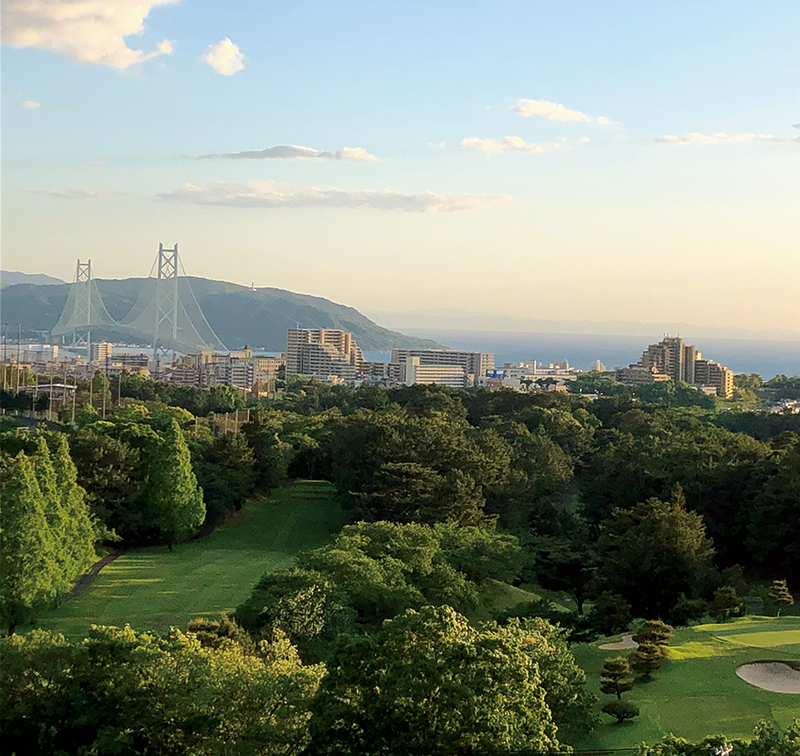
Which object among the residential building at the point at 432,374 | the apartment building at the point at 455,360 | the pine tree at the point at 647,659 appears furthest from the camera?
the apartment building at the point at 455,360

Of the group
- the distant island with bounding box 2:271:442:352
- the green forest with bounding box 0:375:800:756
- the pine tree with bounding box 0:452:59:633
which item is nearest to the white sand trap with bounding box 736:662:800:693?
the green forest with bounding box 0:375:800:756

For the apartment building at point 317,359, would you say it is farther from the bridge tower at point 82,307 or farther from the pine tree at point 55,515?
the pine tree at point 55,515

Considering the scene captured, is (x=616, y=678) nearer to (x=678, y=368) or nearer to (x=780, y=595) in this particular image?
(x=780, y=595)

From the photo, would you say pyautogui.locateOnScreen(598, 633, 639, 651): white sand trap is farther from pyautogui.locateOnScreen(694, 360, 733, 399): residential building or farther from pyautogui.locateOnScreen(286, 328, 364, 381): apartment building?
pyautogui.locateOnScreen(286, 328, 364, 381): apartment building

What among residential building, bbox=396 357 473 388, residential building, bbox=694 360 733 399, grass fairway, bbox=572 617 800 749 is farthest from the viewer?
residential building, bbox=396 357 473 388

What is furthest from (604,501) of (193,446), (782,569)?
(193,446)

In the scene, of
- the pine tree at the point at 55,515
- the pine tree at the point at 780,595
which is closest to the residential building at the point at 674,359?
the pine tree at the point at 780,595
